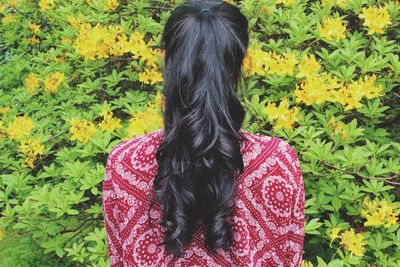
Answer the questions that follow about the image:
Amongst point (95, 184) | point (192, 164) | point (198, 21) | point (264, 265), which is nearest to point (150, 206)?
point (192, 164)

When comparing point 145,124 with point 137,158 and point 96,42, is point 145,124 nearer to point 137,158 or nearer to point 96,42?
point 96,42

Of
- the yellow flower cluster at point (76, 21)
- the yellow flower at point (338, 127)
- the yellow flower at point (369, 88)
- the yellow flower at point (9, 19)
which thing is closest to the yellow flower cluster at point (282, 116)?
the yellow flower at point (338, 127)

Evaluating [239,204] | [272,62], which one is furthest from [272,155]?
[272,62]

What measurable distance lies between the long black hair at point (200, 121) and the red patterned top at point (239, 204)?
39 millimetres

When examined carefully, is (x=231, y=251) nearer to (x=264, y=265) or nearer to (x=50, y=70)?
(x=264, y=265)

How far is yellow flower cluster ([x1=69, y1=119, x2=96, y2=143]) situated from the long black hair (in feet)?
3.49

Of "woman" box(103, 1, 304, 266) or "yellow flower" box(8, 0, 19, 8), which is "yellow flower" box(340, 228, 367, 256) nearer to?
"woman" box(103, 1, 304, 266)

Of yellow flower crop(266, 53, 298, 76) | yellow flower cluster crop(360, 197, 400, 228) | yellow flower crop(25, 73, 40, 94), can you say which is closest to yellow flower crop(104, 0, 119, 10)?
yellow flower crop(25, 73, 40, 94)

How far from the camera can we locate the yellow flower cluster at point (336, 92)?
1.90m

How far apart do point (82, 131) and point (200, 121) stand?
4.02ft

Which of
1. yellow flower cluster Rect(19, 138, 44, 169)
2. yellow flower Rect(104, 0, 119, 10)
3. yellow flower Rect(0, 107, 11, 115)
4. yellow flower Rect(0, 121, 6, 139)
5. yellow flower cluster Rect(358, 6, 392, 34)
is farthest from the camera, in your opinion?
yellow flower Rect(0, 107, 11, 115)

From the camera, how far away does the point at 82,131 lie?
214cm

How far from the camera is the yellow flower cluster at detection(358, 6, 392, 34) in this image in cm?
211

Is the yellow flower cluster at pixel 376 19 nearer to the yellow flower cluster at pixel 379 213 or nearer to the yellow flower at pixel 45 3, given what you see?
the yellow flower cluster at pixel 379 213
